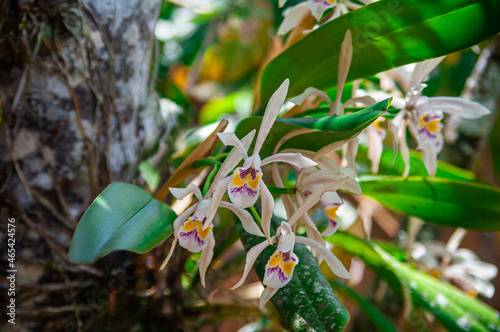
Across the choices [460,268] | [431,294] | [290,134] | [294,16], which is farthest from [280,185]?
[460,268]

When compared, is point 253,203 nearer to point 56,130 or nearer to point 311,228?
point 311,228

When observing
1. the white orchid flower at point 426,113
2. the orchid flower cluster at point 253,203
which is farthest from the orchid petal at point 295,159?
the white orchid flower at point 426,113

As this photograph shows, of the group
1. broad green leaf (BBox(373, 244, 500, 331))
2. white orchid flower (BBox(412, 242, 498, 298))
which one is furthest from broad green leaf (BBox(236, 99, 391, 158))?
white orchid flower (BBox(412, 242, 498, 298))

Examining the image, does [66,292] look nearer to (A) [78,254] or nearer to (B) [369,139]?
(A) [78,254]

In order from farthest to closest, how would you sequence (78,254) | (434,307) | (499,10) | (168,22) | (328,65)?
(168,22)
(434,307)
(328,65)
(499,10)
(78,254)

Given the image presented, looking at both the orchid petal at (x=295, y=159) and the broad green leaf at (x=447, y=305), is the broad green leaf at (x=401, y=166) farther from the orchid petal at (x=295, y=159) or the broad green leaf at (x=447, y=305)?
the orchid petal at (x=295, y=159)

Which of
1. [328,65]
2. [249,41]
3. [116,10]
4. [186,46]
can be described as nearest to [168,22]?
[186,46]
